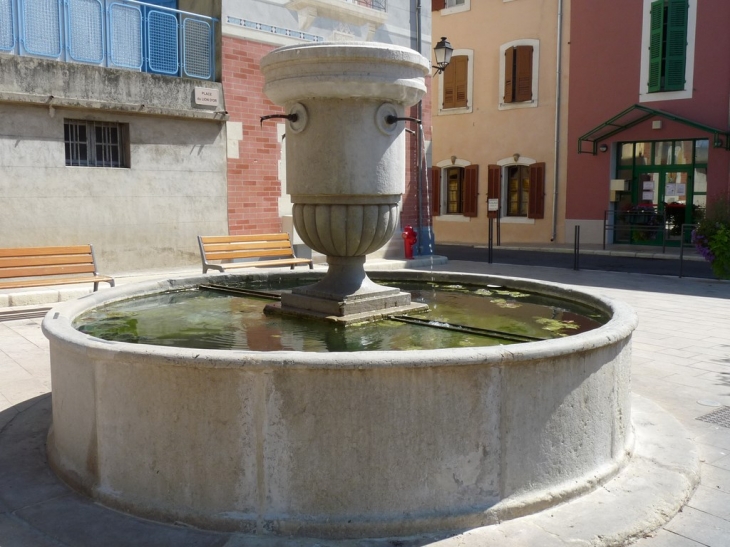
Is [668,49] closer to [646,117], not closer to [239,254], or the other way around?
[646,117]

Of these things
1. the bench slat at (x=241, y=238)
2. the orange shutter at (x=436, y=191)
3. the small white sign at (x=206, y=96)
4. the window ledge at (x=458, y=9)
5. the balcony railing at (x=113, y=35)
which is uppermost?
the window ledge at (x=458, y=9)

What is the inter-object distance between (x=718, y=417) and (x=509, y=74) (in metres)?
17.9

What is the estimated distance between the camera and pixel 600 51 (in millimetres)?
19406

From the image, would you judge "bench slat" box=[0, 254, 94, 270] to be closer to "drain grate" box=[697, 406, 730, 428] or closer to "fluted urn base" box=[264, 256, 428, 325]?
"fluted urn base" box=[264, 256, 428, 325]

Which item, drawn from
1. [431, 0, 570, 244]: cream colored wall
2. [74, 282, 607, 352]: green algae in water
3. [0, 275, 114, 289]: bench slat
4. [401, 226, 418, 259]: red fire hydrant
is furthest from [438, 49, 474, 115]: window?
[74, 282, 607, 352]: green algae in water

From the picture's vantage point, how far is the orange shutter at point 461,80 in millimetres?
22281

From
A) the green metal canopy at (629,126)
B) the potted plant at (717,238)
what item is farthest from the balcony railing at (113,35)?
the green metal canopy at (629,126)

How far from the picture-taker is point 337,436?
3.08 meters

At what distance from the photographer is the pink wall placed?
1730 cm

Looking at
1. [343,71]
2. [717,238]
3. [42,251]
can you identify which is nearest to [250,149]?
[42,251]

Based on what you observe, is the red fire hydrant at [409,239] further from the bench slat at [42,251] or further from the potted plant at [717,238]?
the bench slat at [42,251]

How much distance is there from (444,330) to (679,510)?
169 centimetres

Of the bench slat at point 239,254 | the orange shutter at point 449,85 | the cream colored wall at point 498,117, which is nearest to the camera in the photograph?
the bench slat at point 239,254

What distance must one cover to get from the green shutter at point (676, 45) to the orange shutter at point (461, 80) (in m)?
6.08
